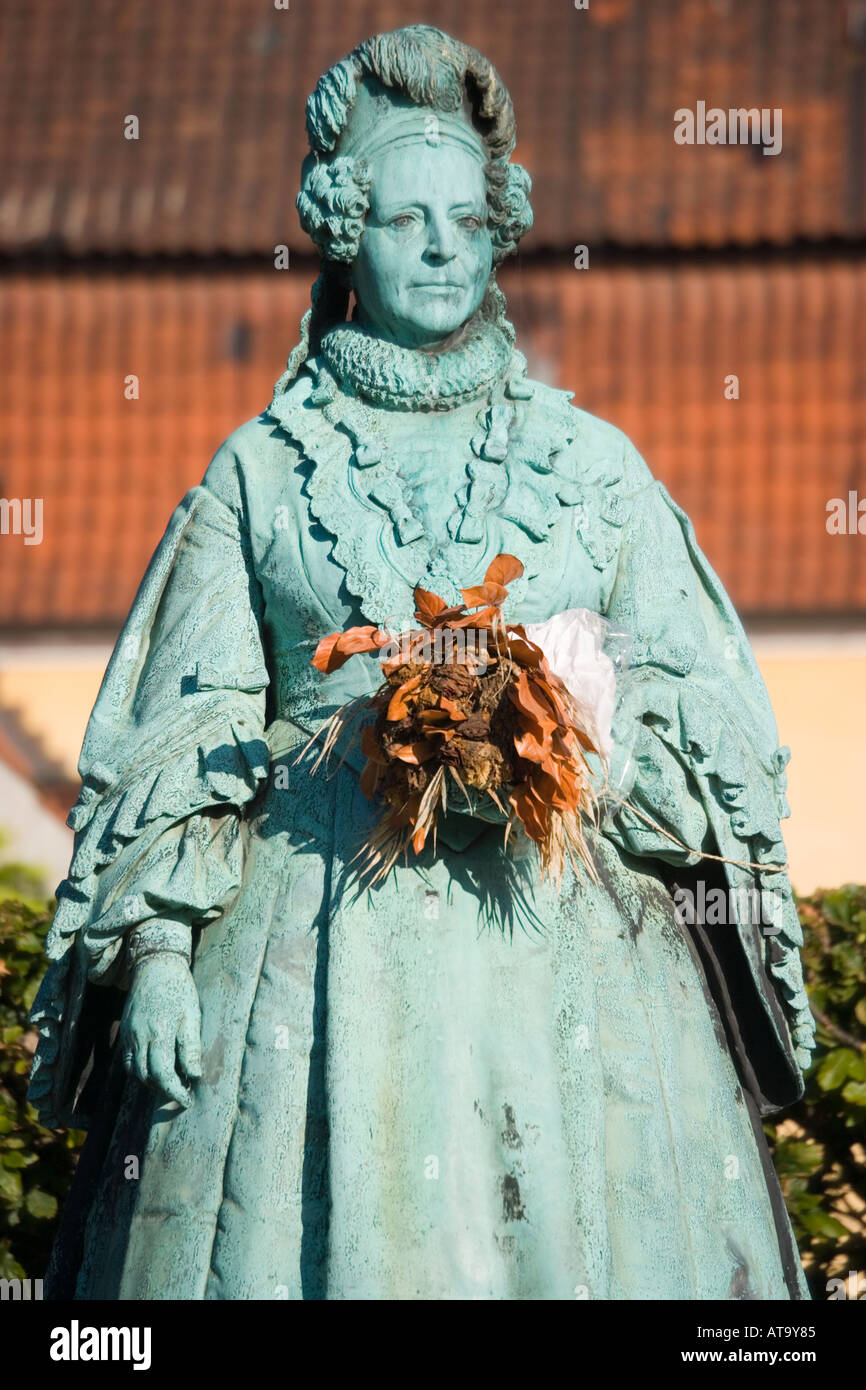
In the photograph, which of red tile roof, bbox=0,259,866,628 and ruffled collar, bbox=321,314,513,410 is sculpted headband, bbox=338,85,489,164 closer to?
ruffled collar, bbox=321,314,513,410

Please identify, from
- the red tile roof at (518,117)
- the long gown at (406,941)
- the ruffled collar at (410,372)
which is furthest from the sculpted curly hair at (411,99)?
the red tile roof at (518,117)

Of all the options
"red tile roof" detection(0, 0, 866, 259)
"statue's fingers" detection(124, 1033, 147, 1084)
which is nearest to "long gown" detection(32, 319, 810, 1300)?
"statue's fingers" detection(124, 1033, 147, 1084)

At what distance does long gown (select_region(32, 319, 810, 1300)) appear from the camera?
5.17 metres

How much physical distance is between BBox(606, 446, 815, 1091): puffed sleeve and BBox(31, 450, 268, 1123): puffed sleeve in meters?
0.73

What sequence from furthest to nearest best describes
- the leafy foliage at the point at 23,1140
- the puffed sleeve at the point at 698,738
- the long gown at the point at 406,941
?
1. the leafy foliage at the point at 23,1140
2. the puffed sleeve at the point at 698,738
3. the long gown at the point at 406,941

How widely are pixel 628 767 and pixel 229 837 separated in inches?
30.1

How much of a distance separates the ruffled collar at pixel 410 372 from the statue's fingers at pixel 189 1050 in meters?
1.33

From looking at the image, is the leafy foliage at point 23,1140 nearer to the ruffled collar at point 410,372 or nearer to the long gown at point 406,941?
the long gown at point 406,941

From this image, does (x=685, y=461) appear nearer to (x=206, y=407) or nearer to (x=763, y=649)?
(x=763, y=649)

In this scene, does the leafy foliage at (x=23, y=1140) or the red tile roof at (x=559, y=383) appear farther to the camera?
the red tile roof at (x=559, y=383)

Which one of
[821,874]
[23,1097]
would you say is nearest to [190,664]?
[23,1097]

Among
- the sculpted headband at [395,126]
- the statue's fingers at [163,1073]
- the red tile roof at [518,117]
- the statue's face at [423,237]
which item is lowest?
the statue's fingers at [163,1073]

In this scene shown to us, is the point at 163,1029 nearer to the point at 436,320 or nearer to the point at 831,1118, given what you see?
the point at 436,320

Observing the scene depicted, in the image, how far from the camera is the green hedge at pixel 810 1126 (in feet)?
25.5
